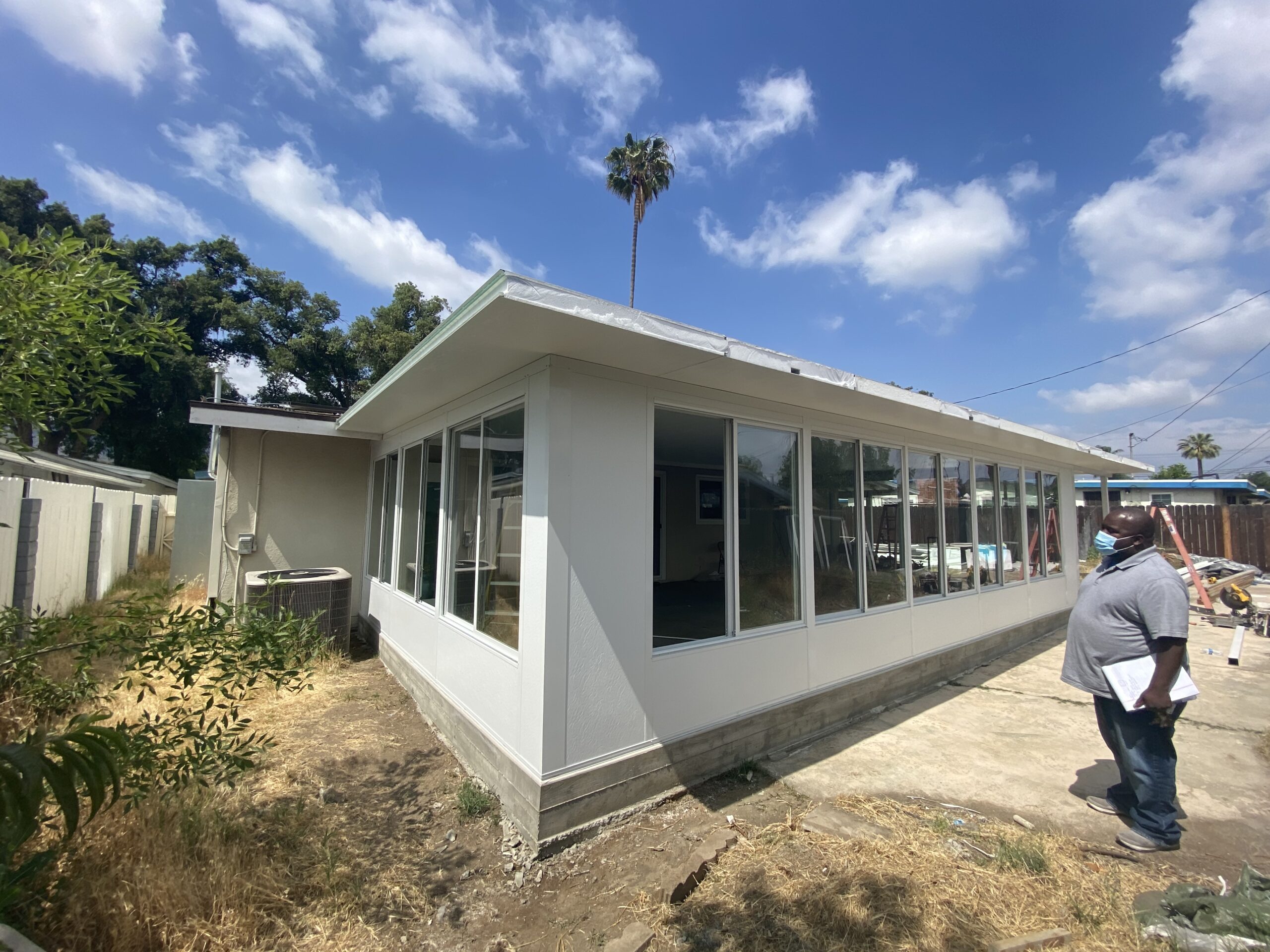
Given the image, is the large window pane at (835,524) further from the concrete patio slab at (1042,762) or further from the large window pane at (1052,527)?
the large window pane at (1052,527)

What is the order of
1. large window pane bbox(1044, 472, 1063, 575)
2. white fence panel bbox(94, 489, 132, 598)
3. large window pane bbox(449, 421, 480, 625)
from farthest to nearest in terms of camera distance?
white fence panel bbox(94, 489, 132, 598)
large window pane bbox(1044, 472, 1063, 575)
large window pane bbox(449, 421, 480, 625)

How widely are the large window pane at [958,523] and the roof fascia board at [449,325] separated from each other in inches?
203

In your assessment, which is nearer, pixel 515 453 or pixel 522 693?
pixel 522 693

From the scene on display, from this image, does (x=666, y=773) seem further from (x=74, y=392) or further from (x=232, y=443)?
(x=232, y=443)

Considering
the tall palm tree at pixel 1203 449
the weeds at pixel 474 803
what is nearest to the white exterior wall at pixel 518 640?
the weeds at pixel 474 803

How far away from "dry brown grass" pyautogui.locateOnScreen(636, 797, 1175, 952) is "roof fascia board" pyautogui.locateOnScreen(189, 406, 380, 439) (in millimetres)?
5740

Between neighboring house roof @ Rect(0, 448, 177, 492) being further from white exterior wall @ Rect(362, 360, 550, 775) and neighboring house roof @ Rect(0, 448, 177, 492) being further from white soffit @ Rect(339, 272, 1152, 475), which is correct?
white soffit @ Rect(339, 272, 1152, 475)

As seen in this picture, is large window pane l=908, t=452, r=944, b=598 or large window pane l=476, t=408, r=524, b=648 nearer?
large window pane l=476, t=408, r=524, b=648

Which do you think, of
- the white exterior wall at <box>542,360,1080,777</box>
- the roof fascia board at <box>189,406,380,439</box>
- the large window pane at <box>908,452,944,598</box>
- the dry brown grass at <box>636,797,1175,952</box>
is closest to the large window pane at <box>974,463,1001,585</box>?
the large window pane at <box>908,452,944,598</box>

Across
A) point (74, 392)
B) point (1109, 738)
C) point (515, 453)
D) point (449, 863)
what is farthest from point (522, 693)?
point (1109, 738)

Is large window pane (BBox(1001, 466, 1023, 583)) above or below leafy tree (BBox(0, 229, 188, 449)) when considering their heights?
below

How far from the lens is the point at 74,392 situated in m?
2.96

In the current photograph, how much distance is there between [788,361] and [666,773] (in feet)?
8.14

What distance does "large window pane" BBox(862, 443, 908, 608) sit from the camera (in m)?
4.92
